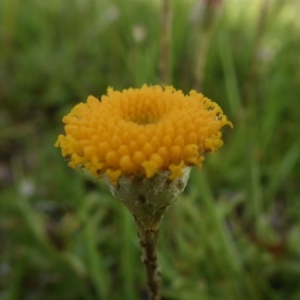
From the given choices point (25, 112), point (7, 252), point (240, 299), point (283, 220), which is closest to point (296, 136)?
point (283, 220)

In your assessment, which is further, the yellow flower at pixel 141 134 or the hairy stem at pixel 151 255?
the hairy stem at pixel 151 255

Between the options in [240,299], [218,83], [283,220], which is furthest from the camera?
[218,83]

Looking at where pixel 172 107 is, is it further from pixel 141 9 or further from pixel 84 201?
pixel 141 9

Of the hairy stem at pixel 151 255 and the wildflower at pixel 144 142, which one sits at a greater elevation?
the wildflower at pixel 144 142

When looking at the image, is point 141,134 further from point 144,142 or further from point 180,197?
point 180,197

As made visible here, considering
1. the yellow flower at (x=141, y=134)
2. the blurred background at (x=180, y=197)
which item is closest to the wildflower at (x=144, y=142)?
the yellow flower at (x=141, y=134)

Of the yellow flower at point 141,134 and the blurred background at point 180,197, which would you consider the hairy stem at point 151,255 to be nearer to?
the yellow flower at point 141,134

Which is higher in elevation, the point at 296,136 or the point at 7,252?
the point at 296,136
